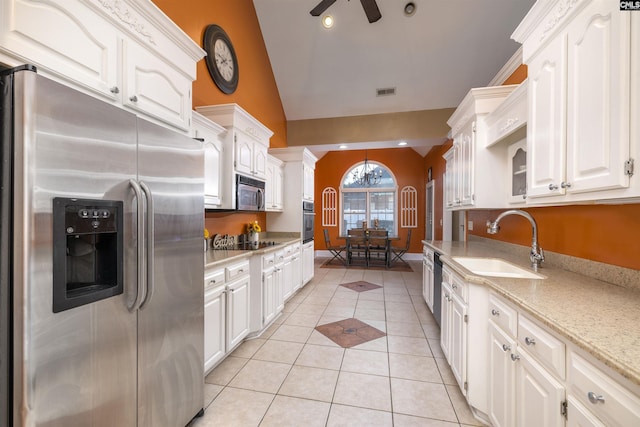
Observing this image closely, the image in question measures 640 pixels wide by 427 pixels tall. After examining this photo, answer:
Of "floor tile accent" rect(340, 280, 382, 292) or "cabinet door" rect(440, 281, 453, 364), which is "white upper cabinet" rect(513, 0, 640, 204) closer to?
"cabinet door" rect(440, 281, 453, 364)

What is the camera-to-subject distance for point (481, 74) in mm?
4414

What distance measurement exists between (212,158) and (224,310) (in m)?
1.41

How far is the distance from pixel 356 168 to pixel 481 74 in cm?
425

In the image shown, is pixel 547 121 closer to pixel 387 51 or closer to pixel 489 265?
pixel 489 265

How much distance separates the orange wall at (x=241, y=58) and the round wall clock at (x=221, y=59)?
0.06 m

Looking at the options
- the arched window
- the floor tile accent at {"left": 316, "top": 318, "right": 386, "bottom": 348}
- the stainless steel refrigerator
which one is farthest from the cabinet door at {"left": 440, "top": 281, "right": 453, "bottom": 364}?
the arched window

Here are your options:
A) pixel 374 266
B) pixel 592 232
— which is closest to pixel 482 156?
pixel 592 232

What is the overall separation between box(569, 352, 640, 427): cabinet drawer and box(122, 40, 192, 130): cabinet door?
7.46 feet

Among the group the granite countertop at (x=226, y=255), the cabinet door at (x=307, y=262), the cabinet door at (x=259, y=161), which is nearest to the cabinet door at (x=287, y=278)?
the granite countertop at (x=226, y=255)

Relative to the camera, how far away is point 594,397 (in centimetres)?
82

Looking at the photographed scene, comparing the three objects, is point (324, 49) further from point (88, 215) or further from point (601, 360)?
point (601, 360)

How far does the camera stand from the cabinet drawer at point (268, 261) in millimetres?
2947

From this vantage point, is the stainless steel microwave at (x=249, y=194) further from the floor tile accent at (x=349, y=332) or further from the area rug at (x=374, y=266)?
the area rug at (x=374, y=266)

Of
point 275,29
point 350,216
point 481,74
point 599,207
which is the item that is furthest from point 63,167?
point 350,216
